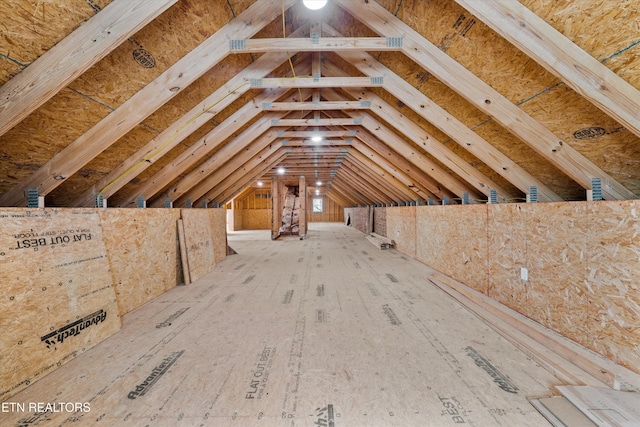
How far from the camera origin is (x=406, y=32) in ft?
7.64

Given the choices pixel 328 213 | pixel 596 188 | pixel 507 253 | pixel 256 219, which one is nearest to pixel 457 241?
pixel 507 253

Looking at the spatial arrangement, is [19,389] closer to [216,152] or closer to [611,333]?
[216,152]

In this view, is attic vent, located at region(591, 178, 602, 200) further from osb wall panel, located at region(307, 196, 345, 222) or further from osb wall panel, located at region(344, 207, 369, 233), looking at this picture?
osb wall panel, located at region(307, 196, 345, 222)

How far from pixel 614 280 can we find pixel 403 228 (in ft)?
16.1

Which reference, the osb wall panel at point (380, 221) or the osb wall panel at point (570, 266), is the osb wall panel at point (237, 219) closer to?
the osb wall panel at point (380, 221)

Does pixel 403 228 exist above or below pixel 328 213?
below

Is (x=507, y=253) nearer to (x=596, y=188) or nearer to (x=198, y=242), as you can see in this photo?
(x=596, y=188)

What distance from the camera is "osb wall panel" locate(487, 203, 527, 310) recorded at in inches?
110

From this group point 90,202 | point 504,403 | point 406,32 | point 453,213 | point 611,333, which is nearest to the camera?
point 504,403

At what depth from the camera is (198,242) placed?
4609 mm

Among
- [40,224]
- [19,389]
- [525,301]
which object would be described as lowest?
[19,389]

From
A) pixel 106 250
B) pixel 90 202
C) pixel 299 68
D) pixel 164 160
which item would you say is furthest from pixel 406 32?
pixel 90 202

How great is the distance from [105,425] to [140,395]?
0.74 ft

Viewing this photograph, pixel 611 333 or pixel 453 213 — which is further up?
pixel 453 213
